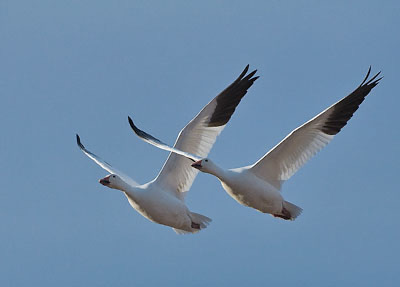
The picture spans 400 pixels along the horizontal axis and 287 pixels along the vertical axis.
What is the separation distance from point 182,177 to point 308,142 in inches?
97.3

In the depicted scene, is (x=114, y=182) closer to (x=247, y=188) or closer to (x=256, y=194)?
(x=247, y=188)

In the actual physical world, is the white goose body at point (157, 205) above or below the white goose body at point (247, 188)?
below

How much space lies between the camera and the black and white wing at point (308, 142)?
67.7 ft

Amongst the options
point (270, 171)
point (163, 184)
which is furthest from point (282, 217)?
point (163, 184)

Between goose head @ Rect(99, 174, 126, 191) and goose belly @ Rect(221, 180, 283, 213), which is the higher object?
goose belly @ Rect(221, 180, 283, 213)

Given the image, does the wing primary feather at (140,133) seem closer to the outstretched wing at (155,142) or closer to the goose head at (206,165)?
the outstretched wing at (155,142)

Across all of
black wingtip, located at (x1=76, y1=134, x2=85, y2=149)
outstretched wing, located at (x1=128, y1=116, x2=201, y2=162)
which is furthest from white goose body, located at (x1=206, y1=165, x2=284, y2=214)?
black wingtip, located at (x1=76, y1=134, x2=85, y2=149)

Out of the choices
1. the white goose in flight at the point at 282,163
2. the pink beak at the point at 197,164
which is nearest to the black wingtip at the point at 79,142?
the white goose in flight at the point at 282,163

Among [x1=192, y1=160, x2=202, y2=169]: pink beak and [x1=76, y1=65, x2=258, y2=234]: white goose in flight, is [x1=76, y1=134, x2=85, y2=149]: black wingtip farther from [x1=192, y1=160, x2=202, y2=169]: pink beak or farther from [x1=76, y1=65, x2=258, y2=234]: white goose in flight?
[x1=192, y1=160, x2=202, y2=169]: pink beak

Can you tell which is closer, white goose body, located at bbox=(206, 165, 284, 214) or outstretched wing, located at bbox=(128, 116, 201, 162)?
outstretched wing, located at bbox=(128, 116, 201, 162)

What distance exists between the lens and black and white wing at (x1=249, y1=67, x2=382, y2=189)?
67.7 feet

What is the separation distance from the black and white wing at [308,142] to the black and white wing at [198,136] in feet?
3.99

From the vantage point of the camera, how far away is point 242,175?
2048cm

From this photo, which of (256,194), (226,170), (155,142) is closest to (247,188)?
(256,194)
